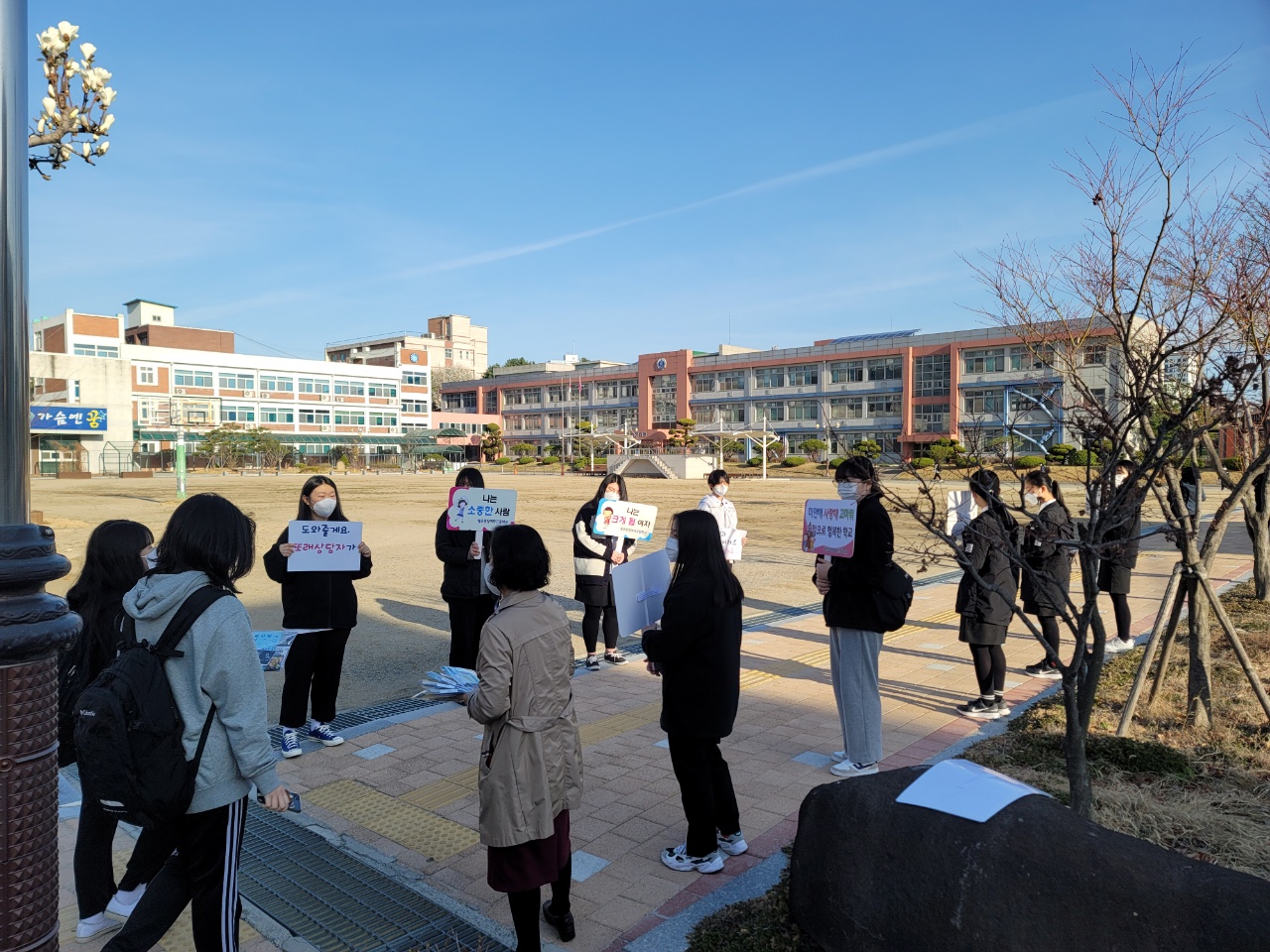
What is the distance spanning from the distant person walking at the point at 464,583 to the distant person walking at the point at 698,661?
302cm

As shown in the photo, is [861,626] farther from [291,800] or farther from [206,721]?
[206,721]

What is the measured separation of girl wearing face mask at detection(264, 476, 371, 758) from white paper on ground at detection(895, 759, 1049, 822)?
375 centimetres

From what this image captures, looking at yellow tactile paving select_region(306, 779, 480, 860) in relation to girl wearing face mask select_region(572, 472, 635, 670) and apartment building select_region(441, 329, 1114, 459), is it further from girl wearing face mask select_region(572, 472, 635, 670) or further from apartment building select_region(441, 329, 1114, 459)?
apartment building select_region(441, 329, 1114, 459)

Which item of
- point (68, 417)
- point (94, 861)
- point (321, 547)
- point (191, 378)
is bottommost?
point (94, 861)

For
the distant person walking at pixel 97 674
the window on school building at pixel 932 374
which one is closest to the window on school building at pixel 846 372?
the window on school building at pixel 932 374

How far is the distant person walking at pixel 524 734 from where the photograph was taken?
290cm

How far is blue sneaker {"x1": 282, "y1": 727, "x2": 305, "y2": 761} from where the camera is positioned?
526 cm

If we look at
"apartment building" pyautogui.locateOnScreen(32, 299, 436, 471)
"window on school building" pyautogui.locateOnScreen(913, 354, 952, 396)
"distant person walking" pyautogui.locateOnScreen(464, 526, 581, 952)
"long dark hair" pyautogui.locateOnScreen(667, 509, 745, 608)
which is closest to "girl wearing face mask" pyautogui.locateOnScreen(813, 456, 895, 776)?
"long dark hair" pyautogui.locateOnScreen(667, 509, 745, 608)

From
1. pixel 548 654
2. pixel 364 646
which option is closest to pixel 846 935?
pixel 548 654

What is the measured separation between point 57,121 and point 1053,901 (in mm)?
11469

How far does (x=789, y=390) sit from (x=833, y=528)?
216ft

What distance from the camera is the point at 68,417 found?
173ft

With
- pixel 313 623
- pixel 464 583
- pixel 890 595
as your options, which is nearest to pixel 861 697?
pixel 890 595

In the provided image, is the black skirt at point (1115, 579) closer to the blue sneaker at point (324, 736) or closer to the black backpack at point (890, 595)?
the black backpack at point (890, 595)
